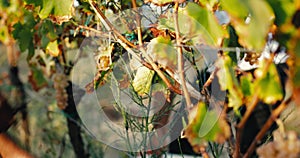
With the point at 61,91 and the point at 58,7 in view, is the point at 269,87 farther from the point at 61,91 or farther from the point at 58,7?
the point at 61,91

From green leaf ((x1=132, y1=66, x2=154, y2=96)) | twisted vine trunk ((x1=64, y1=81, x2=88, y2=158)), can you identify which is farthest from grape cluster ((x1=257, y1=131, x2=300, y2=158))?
twisted vine trunk ((x1=64, y1=81, x2=88, y2=158))

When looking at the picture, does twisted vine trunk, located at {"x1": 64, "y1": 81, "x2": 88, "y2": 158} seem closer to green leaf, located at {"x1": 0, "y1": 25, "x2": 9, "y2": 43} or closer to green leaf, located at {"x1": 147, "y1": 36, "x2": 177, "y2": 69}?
green leaf, located at {"x1": 0, "y1": 25, "x2": 9, "y2": 43}

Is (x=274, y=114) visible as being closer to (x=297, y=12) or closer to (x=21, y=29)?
(x=297, y=12)

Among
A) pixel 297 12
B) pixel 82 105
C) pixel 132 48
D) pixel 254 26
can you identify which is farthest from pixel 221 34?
pixel 82 105

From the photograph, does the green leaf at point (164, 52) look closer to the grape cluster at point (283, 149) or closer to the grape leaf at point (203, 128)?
the grape leaf at point (203, 128)

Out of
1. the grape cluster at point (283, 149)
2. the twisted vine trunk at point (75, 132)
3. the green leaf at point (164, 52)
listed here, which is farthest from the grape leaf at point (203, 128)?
the twisted vine trunk at point (75, 132)

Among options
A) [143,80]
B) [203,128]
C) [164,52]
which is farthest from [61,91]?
[203,128]
